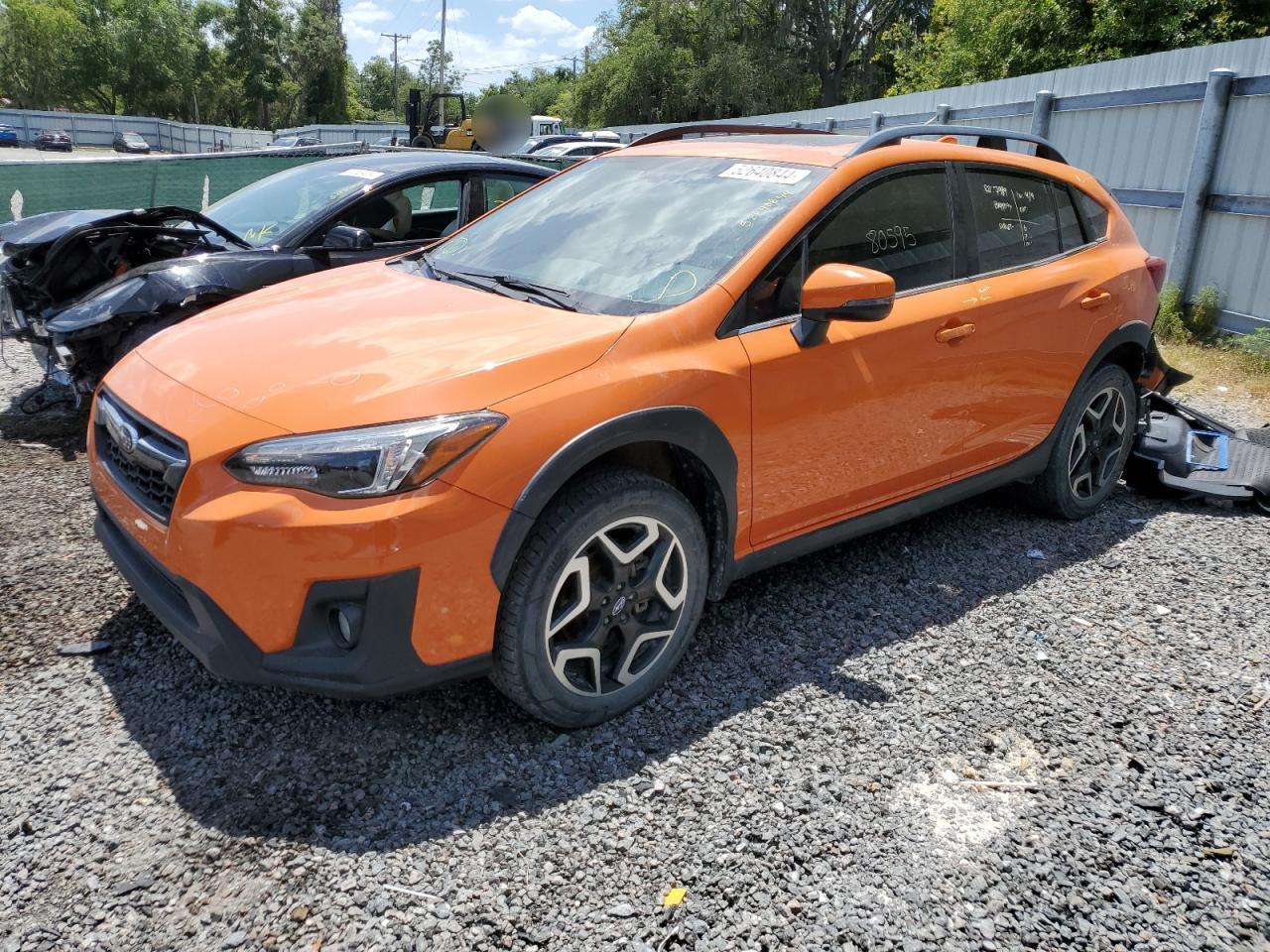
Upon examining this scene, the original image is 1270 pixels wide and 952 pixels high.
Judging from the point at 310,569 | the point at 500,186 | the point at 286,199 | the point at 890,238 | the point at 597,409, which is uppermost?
the point at 500,186

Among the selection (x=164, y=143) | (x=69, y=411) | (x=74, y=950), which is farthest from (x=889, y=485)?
(x=164, y=143)

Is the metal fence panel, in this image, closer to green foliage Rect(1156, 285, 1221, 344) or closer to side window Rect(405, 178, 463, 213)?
green foliage Rect(1156, 285, 1221, 344)

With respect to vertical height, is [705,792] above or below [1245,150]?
below

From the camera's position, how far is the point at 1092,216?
15.3 feet

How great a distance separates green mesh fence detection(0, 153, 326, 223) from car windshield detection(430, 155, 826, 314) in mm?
8440

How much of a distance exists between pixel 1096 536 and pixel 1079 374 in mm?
793

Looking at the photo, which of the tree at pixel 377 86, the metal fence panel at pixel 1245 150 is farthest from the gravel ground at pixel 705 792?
the tree at pixel 377 86

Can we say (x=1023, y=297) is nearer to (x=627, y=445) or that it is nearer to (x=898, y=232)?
(x=898, y=232)

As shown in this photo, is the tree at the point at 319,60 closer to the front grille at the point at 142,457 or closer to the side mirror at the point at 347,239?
the side mirror at the point at 347,239

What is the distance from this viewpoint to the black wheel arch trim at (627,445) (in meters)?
2.63

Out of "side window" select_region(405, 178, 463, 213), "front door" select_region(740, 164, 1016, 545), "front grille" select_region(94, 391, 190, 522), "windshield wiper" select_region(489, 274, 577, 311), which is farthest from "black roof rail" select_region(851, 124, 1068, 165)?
"side window" select_region(405, 178, 463, 213)

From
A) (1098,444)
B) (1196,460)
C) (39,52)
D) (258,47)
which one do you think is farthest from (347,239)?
(39,52)

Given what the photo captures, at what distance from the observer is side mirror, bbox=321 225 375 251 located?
5.52m

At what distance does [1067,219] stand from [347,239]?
369cm
